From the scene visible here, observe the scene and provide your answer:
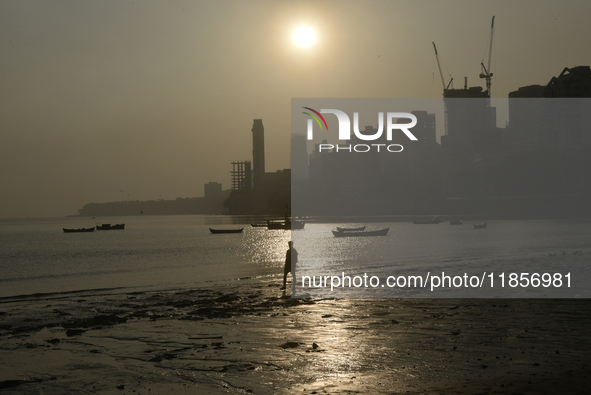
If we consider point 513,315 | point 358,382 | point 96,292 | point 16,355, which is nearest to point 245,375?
point 358,382

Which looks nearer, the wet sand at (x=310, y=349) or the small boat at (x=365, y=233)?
the wet sand at (x=310, y=349)

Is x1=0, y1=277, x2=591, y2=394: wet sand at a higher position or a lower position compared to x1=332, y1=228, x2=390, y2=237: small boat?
higher

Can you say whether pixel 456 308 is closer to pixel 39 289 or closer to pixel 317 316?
pixel 317 316

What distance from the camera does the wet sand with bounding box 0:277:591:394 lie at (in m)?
9.16

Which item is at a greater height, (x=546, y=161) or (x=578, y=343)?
(x=546, y=161)

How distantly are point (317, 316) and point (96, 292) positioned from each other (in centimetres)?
1851

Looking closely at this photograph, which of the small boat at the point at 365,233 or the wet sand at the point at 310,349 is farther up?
the wet sand at the point at 310,349

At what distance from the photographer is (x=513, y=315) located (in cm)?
1567

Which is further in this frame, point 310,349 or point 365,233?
point 365,233

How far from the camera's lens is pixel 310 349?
11.8m

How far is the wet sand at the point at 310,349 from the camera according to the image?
916cm

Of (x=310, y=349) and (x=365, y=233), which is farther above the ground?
(x=310, y=349)

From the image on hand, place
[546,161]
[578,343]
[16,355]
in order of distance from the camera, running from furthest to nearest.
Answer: [546,161]
[16,355]
[578,343]

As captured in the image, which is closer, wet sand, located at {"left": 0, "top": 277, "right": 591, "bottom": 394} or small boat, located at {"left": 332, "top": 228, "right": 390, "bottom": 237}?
wet sand, located at {"left": 0, "top": 277, "right": 591, "bottom": 394}
